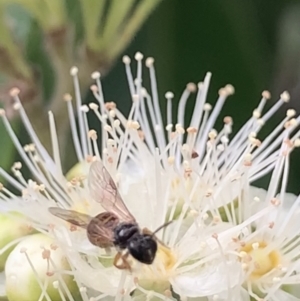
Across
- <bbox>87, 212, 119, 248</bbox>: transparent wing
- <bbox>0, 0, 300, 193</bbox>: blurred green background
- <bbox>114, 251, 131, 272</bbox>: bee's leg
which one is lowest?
<bbox>114, 251, 131, 272</bbox>: bee's leg

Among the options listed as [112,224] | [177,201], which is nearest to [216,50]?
[177,201]

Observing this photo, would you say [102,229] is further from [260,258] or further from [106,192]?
[260,258]

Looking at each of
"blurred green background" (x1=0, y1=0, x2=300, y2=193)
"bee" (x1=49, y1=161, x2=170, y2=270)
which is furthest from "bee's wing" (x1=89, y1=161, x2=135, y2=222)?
"blurred green background" (x1=0, y1=0, x2=300, y2=193)

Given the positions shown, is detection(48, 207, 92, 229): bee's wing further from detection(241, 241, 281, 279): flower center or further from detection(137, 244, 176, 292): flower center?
detection(241, 241, 281, 279): flower center

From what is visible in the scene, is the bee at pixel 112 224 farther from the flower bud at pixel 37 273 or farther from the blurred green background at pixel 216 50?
the blurred green background at pixel 216 50

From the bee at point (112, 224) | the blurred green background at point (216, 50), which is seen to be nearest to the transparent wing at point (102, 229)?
the bee at point (112, 224)

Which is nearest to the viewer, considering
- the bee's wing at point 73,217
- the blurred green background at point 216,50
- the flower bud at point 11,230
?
the bee's wing at point 73,217
